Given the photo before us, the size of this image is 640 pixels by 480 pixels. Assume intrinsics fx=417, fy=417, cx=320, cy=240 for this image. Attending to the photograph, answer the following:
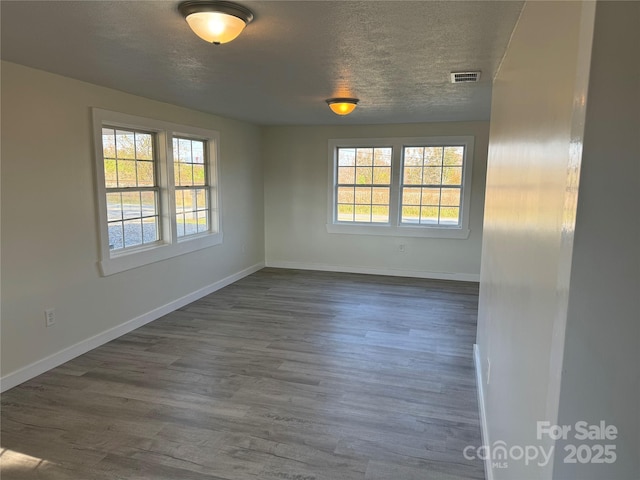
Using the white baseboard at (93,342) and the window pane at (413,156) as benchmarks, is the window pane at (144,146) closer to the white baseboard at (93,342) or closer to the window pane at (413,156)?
the white baseboard at (93,342)

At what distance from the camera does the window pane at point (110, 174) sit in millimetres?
3822

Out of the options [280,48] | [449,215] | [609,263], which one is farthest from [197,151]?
[609,263]

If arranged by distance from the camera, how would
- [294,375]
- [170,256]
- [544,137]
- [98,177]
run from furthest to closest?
[170,256] < [98,177] < [294,375] < [544,137]

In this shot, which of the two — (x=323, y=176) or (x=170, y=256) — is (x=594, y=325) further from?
(x=323, y=176)

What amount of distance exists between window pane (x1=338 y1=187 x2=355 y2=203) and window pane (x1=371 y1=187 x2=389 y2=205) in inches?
13.8

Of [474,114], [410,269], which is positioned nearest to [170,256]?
[410,269]

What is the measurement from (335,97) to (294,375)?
2522mm

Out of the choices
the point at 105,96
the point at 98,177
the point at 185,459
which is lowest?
the point at 185,459

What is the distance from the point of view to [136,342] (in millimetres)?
3848

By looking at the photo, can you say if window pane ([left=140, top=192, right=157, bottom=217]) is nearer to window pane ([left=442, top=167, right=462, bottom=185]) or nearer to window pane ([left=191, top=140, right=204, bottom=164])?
window pane ([left=191, top=140, right=204, bottom=164])

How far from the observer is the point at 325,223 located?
669cm

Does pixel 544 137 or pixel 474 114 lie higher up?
pixel 474 114

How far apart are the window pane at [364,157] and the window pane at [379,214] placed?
0.68 m

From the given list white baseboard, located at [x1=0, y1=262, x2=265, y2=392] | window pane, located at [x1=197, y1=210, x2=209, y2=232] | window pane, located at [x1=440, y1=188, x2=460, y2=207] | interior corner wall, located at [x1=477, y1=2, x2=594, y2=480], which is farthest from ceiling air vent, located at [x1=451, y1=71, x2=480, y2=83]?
white baseboard, located at [x1=0, y1=262, x2=265, y2=392]
